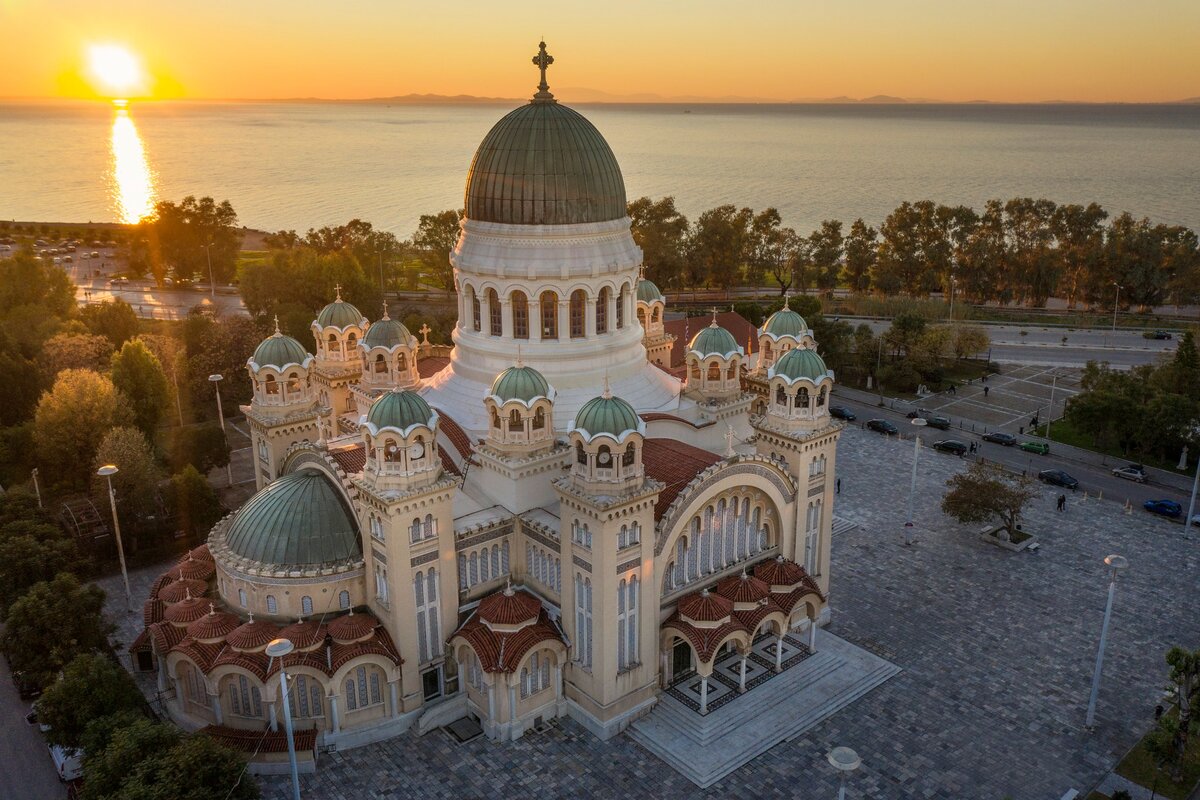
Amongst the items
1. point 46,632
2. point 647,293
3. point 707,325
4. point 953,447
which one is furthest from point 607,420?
point 707,325

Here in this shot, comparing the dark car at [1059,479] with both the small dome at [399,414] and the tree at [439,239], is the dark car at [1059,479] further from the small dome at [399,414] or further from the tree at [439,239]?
the tree at [439,239]

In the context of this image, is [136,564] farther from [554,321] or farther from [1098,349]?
[1098,349]

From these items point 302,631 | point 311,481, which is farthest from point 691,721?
point 311,481

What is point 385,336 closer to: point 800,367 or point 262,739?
point 262,739

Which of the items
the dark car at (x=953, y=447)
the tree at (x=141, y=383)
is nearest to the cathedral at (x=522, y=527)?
the tree at (x=141, y=383)

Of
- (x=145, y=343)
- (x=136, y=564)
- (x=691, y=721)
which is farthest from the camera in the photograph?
(x=145, y=343)

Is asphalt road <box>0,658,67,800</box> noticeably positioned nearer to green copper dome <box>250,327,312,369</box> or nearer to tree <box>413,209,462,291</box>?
green copper dome <box>250,327,312,369</box>
